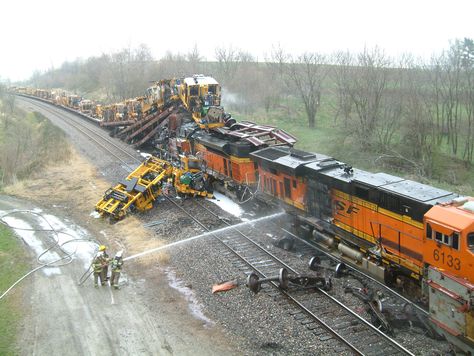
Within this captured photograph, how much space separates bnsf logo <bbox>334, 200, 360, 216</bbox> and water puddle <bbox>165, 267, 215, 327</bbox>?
16.8 ft

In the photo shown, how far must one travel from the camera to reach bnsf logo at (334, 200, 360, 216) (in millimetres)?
12852

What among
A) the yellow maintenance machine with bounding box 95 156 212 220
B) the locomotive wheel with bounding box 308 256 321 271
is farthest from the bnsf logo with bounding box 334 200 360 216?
the yellow maintenance machine with bounding box 95 156 212 220

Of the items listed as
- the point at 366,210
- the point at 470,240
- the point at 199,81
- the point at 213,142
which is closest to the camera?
the point at 470,240

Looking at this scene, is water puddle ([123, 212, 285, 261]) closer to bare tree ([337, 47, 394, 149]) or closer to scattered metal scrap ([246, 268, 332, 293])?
scattered metal scrap ([246, 268, 332, 293])

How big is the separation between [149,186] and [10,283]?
7393 millimetres

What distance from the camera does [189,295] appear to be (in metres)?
12.2

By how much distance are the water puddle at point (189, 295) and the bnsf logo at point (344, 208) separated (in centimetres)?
511

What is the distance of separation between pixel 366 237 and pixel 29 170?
21851mm

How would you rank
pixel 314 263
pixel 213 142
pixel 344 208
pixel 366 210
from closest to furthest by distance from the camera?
pixel 366 210, pixel 314 263, pixel 344 208, pixel 213 142

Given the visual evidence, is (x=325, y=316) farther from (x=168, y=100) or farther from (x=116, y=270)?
(x=168, y=100)

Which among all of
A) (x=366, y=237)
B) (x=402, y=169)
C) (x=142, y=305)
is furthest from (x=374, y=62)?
(x=142, y=305)

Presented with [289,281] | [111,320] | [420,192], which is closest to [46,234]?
[111,320]

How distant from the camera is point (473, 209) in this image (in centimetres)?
938

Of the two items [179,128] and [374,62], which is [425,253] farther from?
[374,62]
